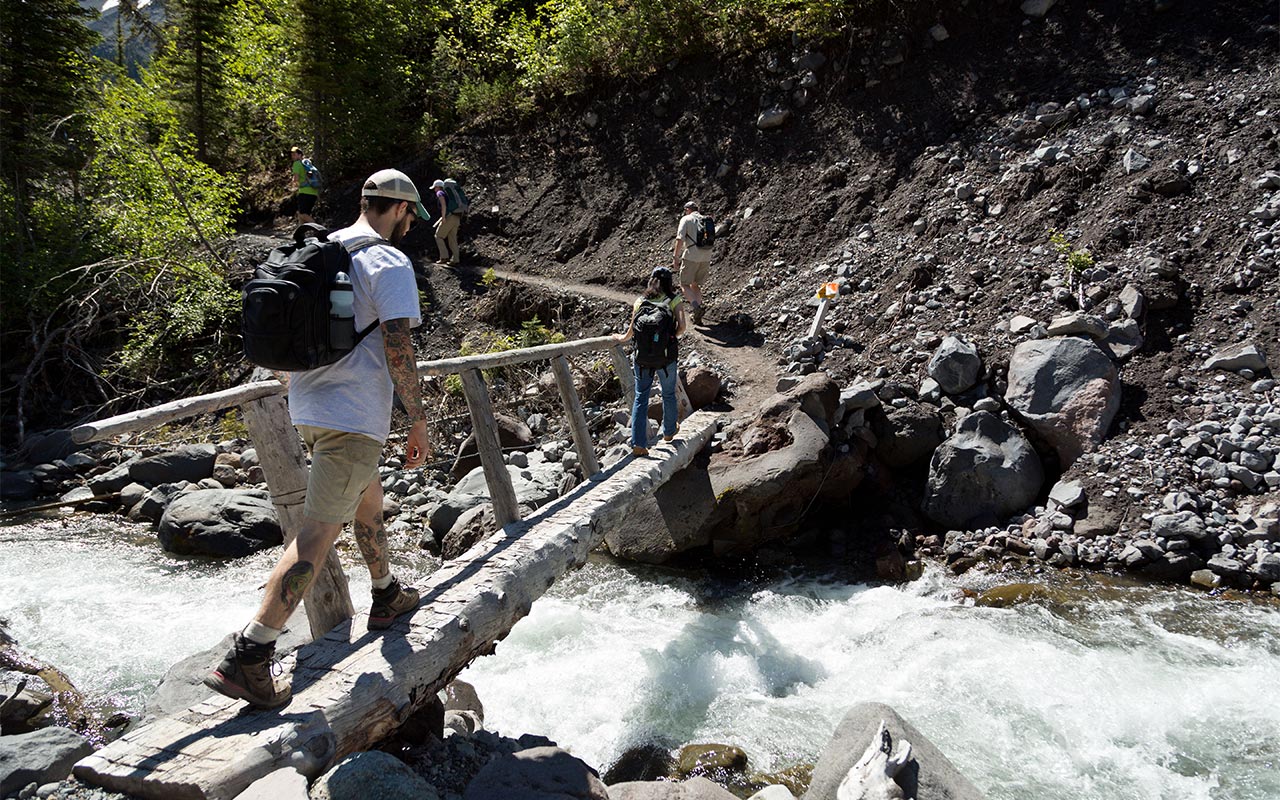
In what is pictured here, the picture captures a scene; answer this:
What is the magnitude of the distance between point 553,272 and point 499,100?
20.0ft

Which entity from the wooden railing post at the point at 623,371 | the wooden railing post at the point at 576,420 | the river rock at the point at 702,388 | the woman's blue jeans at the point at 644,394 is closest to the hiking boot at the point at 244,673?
the wooden railing post at the point at 576,420

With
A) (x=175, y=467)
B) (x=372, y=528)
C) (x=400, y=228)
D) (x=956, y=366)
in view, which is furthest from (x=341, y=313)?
(x=175, y=467)

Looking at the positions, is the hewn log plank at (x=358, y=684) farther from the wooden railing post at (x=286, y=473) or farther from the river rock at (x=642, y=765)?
the river rock at (x=642, y=765)

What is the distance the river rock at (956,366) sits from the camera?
8.55 m

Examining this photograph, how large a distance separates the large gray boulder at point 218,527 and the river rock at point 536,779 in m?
6.26

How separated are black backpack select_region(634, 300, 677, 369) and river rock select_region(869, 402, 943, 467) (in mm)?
2675

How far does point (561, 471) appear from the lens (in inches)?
385

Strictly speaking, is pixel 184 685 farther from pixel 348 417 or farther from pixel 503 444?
pixel 503 444

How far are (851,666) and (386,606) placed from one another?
3510 millimetres

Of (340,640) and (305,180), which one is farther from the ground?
(305,180)

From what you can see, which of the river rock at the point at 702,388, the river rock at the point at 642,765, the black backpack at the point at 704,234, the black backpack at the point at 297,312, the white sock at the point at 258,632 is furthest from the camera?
the black backpack at the point at 704,234

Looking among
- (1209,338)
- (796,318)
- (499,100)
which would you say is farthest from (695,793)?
(499,100)

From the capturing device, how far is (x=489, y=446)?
5.64 metres

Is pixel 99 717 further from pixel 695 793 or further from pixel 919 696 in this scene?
pixel 919 696
